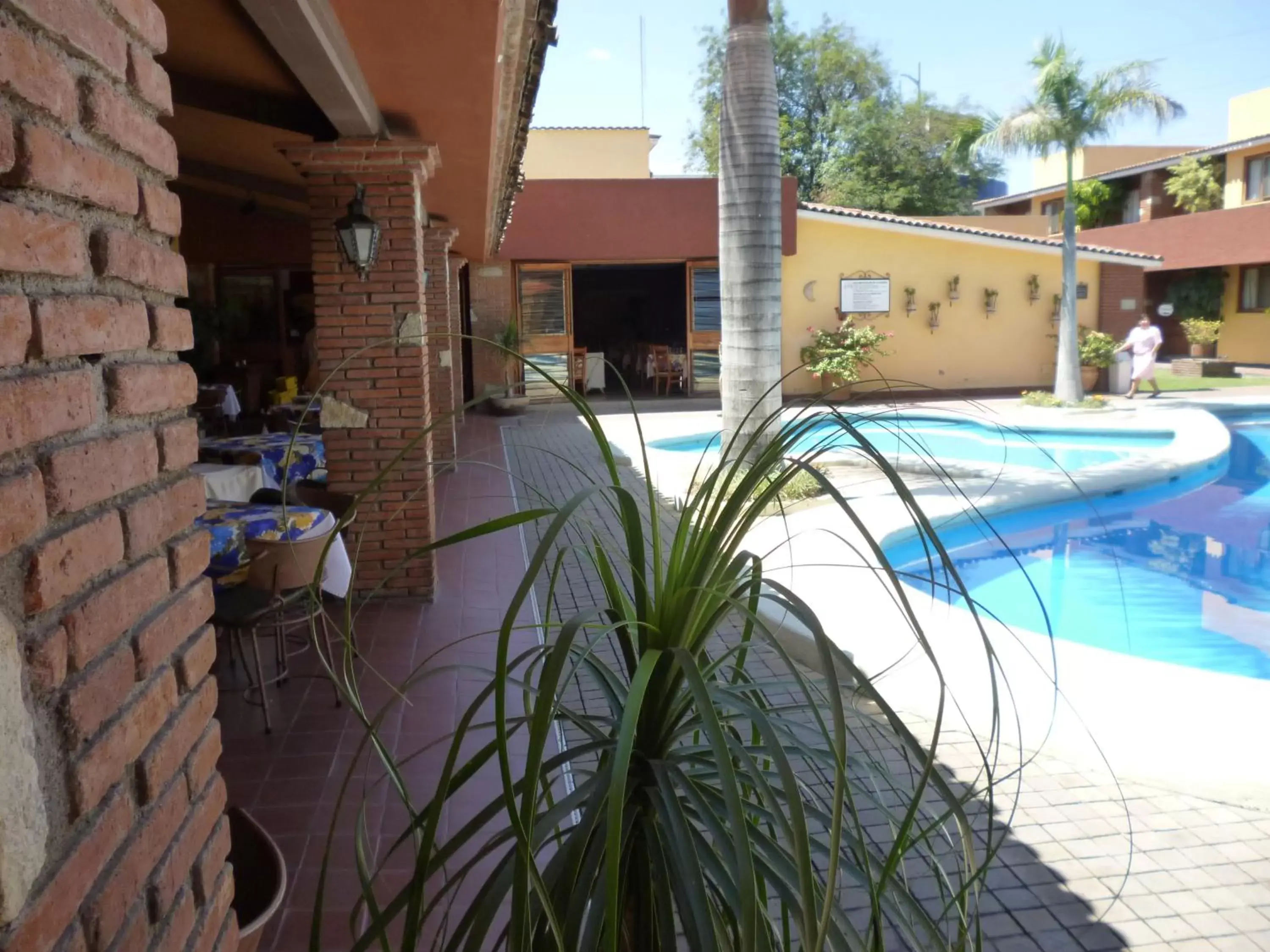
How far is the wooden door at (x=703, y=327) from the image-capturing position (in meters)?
17.0

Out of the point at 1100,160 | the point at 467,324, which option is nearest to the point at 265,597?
the point at 467,324

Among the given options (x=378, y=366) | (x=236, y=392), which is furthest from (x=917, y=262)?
(x=378, y=366)

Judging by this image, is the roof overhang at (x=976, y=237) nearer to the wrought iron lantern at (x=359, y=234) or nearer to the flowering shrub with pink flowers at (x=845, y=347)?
the flowering shrub with pink flowers at (x=845, y=347)

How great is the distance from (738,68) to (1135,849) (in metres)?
6.57

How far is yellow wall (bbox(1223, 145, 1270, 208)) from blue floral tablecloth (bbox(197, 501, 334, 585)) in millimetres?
24539

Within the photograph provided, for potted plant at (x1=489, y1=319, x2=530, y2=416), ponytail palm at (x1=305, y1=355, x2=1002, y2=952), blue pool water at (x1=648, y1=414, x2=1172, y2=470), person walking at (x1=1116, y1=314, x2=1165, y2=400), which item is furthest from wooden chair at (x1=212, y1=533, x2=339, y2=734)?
person walking at (x1=1116, y1=314, x2=1165, y2=400)

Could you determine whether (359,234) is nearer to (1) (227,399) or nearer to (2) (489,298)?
(1) (227,399)

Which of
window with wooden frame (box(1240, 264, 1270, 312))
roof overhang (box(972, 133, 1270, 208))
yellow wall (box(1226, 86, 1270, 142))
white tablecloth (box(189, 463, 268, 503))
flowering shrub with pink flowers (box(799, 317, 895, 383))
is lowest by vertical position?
white tablecloth (box(189, 463, 268, 503))

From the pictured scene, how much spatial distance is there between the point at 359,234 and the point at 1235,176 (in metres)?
24.5

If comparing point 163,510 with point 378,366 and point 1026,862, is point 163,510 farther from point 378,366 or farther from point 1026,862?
point 378,366

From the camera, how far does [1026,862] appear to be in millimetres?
2998

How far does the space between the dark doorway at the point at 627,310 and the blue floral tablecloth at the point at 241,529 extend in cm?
1693

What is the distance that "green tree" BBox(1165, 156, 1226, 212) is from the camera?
2386cm

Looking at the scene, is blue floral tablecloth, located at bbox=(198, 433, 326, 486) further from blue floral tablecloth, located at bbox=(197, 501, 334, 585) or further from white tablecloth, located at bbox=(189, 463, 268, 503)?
blue floral tablecloth, located at bbox=(197, 501, 334, 585)
